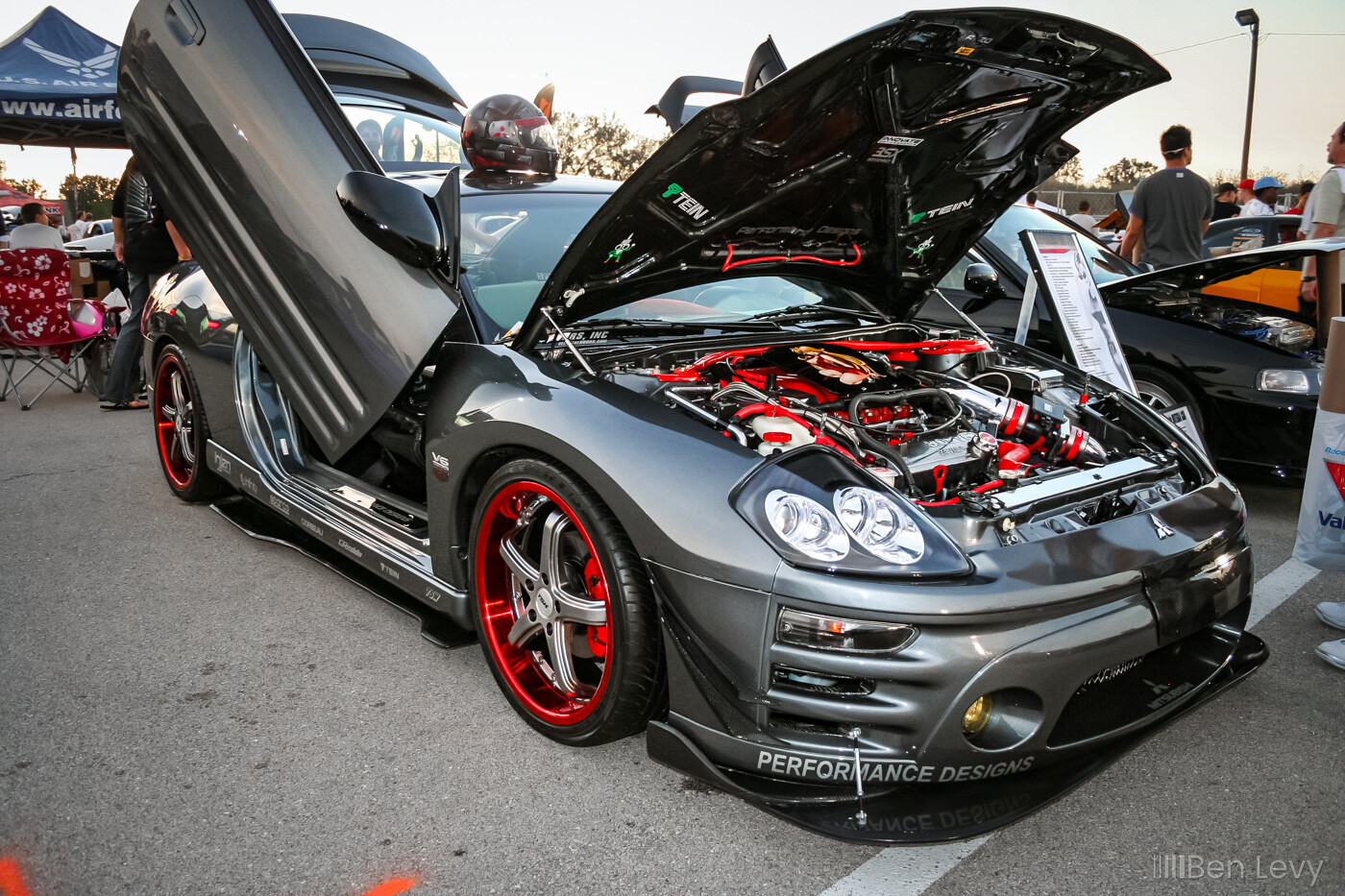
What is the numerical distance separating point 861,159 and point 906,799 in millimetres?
1756

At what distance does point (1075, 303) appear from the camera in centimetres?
407

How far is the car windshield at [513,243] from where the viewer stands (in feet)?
9.39

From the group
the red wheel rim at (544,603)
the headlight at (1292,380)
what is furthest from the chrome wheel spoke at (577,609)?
the headlight at (1292,380)

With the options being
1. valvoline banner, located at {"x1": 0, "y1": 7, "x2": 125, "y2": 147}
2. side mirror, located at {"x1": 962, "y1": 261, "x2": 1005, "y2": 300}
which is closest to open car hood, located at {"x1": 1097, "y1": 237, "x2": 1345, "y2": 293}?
side mirror, located at {"x1": 962, "y1": 261, "x2": 1005, "y2": 300}

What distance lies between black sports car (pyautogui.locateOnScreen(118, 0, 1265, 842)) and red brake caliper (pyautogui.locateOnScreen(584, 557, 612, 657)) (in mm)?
15

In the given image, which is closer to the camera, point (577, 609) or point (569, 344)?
point (577, 609)

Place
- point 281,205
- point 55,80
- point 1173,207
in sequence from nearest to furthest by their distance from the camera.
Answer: point 281,205, point 1173,207, point 55,80

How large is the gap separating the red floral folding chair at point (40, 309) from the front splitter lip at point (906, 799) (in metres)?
7.41

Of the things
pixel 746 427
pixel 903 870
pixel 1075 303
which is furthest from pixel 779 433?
pixel 1075 303

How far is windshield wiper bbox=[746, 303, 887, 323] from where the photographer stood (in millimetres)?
3227

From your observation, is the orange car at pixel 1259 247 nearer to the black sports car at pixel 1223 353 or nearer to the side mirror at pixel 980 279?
the black sports car at pixel 1223 353

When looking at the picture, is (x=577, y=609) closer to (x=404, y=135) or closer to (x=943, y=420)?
(x=943, y=420)

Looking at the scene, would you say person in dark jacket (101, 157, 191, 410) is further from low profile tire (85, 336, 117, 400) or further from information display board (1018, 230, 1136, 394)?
information display board (1018, 230, 1136, 394)

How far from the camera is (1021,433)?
2.86 meters
